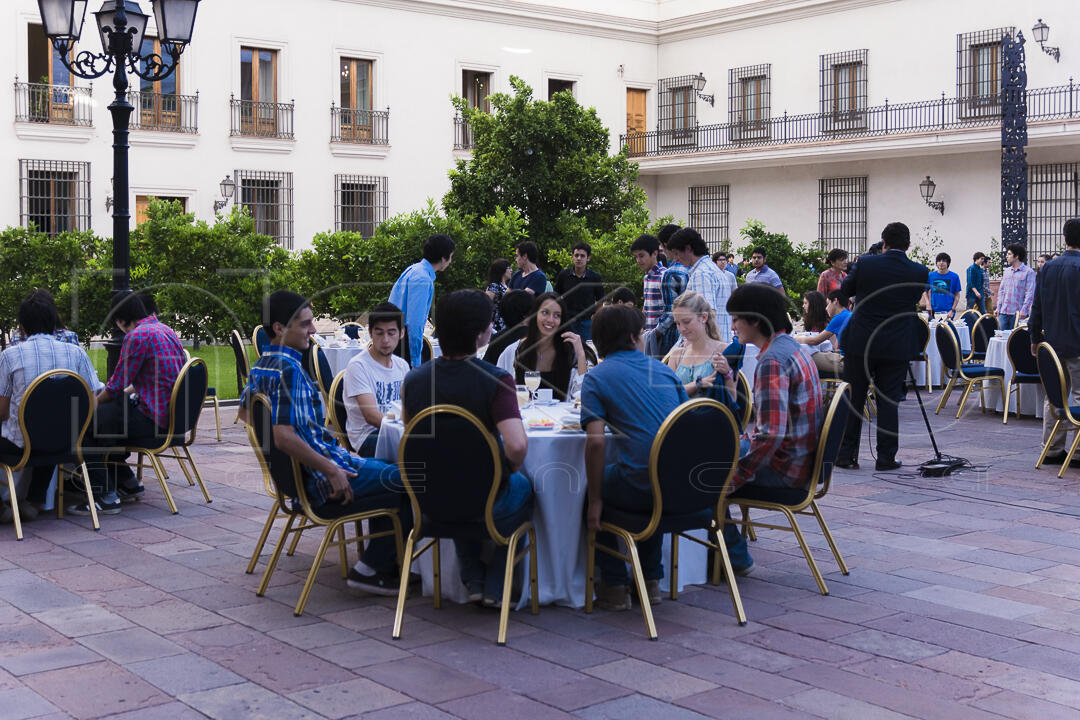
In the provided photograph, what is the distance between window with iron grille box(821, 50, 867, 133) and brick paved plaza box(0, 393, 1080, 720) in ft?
62.3

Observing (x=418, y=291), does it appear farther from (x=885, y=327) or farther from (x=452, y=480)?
(x=452, y=480)

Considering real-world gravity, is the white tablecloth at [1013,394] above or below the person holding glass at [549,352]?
below

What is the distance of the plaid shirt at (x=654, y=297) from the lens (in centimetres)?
900

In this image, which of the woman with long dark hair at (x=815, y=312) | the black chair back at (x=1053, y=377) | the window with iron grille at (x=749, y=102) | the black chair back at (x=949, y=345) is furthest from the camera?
the window with iron grille at (x=749, y=102)

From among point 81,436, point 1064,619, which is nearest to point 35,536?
point 81,436

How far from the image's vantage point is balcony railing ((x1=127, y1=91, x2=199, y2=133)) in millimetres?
22047

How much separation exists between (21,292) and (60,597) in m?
10.6

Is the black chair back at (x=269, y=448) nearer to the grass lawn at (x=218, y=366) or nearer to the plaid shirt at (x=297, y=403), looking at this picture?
the plaid shirt at (x=297, y=403)

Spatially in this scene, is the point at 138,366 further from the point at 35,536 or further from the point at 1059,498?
the point at 1059,498

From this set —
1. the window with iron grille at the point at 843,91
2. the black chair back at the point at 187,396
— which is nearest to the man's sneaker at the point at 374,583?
the black chair back at the point at 187,396

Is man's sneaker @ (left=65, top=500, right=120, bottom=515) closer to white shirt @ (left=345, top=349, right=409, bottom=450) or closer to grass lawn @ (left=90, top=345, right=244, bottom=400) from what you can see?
white shirt @ (left=345, top=349, right=409, bottom=450)

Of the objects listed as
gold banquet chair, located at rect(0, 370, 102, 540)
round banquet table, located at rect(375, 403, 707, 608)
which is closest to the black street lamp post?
gold banquet chair, located at rect(0, 370, 102, 540)

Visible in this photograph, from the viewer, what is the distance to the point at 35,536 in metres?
6.24

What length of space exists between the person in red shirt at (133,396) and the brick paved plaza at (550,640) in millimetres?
443
